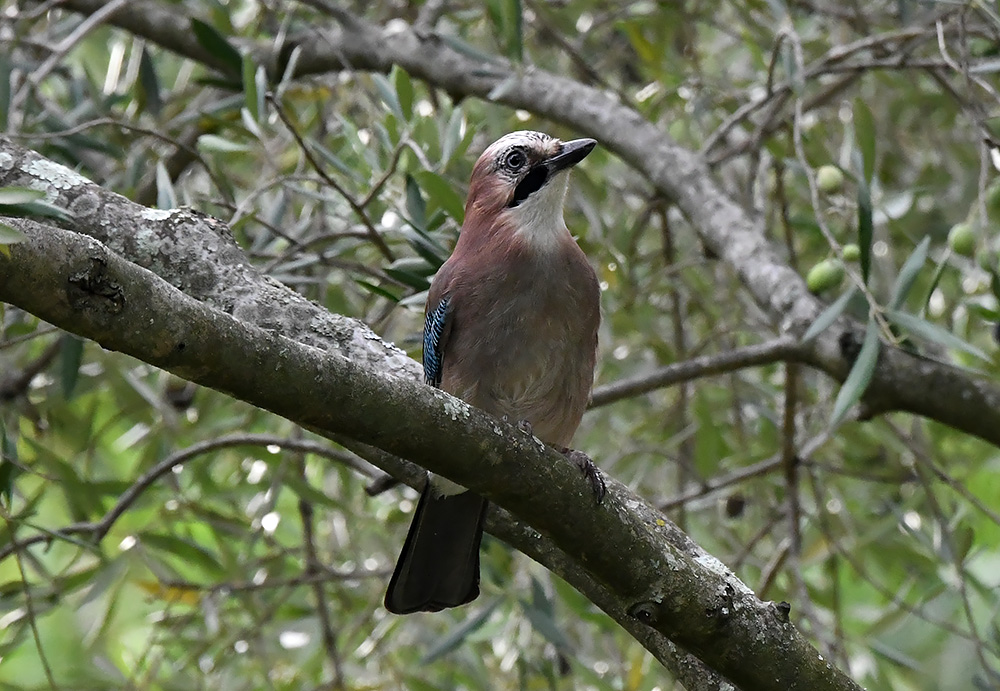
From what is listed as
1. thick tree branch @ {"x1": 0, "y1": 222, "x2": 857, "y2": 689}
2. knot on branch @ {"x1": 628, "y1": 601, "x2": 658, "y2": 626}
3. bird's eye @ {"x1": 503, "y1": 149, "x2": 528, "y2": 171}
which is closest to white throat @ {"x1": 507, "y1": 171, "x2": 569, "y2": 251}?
bird's eye @ {"x1": 503, "y1": 149, "x2": 528, "y2": 171}

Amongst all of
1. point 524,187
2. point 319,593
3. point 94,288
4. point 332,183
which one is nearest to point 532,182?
point 524,187

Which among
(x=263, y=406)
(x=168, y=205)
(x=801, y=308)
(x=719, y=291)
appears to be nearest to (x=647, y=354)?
(x=719, y=291)

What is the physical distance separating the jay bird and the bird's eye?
224mm

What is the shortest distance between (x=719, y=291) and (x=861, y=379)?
7.24ft

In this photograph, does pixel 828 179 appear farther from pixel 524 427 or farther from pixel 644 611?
pixel 644 611

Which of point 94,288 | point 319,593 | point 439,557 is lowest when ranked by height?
point 319,593

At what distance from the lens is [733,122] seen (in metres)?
4.72

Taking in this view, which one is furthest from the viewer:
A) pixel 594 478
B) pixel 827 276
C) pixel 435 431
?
pixel 827 276

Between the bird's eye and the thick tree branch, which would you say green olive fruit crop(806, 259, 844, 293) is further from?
the thick tree branch

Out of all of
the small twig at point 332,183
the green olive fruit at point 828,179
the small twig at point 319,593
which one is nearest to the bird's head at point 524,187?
the small twig at point 332,183

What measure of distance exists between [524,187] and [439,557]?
129 centimetres

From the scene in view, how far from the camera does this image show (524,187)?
4004 mm

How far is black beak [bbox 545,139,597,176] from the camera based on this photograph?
3834 millimetres

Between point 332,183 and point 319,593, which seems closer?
point 332,183
